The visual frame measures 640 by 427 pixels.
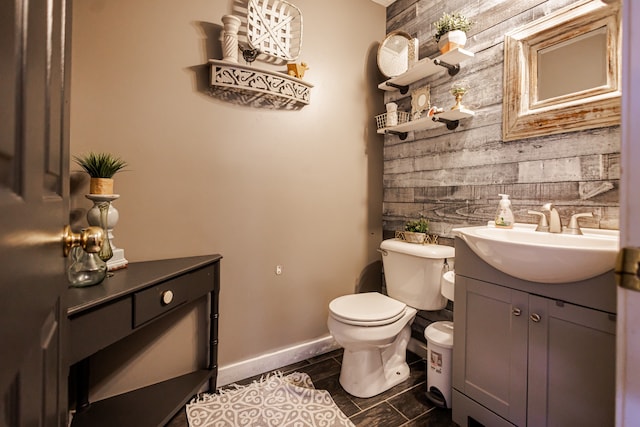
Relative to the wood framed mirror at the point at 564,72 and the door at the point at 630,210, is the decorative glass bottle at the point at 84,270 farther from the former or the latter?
the wood framed mirror at the point at 564,72

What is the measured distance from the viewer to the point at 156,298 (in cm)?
120

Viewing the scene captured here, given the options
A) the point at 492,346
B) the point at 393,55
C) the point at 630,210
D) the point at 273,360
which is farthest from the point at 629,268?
the point at 393,55

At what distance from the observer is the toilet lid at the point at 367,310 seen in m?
1.52

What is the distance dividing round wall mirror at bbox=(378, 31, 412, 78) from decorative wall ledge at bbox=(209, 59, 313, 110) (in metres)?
0.67

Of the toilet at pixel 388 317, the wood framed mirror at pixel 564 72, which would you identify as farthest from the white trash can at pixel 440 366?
the wood framed mirror at pixel 564 72

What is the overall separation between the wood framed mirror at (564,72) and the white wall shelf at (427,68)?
0.77 ft

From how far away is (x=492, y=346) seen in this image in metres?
1.25

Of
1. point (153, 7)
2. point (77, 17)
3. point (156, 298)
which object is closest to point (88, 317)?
point (156, 298)

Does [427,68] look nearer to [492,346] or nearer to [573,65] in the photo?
[573,65]

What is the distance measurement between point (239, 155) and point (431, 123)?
1.23m

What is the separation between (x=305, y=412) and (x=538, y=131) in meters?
1.79

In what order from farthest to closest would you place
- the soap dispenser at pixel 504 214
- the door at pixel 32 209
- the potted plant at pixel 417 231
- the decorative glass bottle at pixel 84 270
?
the potted plant at pixel 417 231, the soap dispenser at pixel 504 214, the decorative glass bottle at pixel 84 270, the door at pixel 32 209

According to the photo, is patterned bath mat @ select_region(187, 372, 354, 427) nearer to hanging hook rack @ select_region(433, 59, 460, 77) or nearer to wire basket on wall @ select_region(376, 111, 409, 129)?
wire basket on wall @ select_region(376, 111, 409, 129)

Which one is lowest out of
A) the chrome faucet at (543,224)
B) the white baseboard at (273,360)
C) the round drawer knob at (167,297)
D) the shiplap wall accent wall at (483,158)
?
the white baseboard at (273,360)
